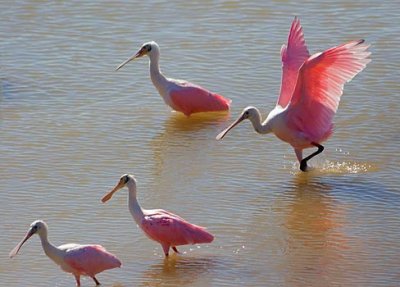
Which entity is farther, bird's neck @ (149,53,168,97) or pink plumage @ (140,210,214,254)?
bird's neck @ (149,53,168,97)

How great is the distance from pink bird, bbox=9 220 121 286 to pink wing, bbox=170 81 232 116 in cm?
367

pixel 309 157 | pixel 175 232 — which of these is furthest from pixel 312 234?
pixel 309 157

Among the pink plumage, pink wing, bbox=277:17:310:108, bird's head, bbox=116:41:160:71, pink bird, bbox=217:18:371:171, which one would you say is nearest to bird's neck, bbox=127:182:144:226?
the pink plumage

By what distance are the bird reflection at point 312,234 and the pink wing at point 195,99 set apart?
1.66 metres

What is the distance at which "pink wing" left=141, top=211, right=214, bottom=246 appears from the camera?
886cm

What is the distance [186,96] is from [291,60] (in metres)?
1.22

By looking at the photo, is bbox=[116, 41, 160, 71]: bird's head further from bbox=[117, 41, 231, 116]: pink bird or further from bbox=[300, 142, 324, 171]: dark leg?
bbox=[300, 142, 324, 171]: dark leg

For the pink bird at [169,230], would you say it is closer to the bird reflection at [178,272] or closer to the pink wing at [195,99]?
the bird reflection at [178,272]

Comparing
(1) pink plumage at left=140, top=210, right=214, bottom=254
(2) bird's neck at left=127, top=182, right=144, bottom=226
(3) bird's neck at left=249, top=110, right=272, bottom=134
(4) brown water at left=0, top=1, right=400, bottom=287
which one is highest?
(2) bird's neck at left=127, top=182, right=144, bottom=226

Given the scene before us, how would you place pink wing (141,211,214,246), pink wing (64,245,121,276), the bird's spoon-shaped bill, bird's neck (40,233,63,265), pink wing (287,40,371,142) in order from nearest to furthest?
pink wing (64,245,121,276)
bird's neck (40,233,63,265)
pink wing (141,211,214,246)
the bird's spoon-shaped bill
pink wing (287,40,371,142)

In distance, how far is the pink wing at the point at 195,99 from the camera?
1210cm

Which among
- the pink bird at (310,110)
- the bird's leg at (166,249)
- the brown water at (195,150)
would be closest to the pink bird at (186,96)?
the brown water at (195,150)

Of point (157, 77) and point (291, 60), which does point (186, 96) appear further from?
point (291, 60)

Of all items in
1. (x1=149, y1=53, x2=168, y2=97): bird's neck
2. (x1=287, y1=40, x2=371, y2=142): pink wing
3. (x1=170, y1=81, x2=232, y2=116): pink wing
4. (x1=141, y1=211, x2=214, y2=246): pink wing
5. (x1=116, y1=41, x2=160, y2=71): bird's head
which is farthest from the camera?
(x1=116, y1=41, x2=160, y2=71): bird's head
